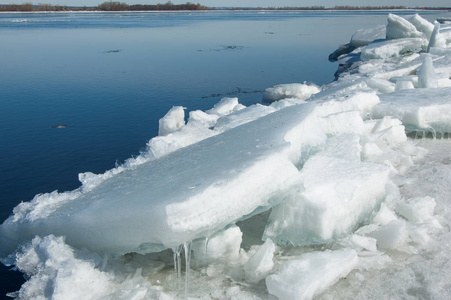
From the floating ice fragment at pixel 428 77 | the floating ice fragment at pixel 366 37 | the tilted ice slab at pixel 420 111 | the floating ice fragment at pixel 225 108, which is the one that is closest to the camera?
the tilted ice slab at pixel 420 111

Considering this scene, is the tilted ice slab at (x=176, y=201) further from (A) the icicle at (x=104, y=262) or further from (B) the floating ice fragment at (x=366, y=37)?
(B) the floating ice fragment at (x=366, y=37)

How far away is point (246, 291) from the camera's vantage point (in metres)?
2.10

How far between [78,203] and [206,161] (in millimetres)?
889

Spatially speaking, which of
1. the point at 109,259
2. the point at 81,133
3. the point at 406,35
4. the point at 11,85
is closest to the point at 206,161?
the point at 109,259

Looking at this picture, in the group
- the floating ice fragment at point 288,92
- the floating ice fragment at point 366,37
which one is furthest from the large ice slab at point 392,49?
the floating ice fragment at point 288,92

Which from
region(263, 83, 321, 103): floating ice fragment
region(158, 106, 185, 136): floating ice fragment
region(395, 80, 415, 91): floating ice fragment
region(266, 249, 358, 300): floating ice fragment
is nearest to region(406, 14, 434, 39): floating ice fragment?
region(263, 83, 321, 103): floating ice fragment

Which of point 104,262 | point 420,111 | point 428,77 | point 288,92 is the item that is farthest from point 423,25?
point 104,262

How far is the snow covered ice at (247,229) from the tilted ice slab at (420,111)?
1.13 meters

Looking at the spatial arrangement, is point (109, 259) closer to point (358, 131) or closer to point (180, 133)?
point (180, 133)

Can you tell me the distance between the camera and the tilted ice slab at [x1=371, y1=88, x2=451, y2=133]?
4133 mm

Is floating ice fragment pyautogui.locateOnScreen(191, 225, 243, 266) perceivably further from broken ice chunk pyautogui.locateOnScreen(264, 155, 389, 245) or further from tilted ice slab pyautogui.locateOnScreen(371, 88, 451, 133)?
tilted ice slab pyautogui.locateOnScreen(371, 88, 451, 133)

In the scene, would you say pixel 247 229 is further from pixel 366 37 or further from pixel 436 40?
pixel 366 37

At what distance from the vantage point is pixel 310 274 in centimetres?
199

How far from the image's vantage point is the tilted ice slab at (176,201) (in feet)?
6.72
